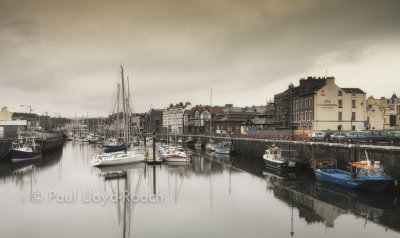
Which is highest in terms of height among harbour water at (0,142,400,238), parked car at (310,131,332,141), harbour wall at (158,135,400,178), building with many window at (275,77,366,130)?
building with many window at (275,77,366,130)

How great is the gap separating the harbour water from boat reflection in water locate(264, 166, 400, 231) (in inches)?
2.8

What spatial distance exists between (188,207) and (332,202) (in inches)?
495

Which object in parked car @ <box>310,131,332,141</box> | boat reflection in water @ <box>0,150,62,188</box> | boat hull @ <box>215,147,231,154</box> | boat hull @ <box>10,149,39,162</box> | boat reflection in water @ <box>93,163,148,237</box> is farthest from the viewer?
boat hull @ <box>215,147,231,154</box>

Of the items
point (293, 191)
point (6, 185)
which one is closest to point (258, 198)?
point (293, 191)

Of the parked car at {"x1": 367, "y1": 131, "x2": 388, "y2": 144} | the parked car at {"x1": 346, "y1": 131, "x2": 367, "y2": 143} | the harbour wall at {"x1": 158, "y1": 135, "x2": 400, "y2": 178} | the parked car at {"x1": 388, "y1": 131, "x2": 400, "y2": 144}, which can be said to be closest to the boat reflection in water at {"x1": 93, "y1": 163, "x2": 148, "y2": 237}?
the harbour wall at {"x1": 158, "y1": 135, "x2": 400, "y2": 178}

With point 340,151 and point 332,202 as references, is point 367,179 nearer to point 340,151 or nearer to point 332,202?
point 332,202

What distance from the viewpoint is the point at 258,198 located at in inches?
1105

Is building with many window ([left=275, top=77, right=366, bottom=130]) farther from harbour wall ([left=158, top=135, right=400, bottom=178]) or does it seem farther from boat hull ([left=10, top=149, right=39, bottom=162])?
boat hull ([left=10, top=149, right=39, bottom=162])

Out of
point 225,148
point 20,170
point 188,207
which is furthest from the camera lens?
point 225,148

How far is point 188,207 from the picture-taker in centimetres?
2544

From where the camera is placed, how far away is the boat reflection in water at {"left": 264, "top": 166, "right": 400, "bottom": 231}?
22109mm

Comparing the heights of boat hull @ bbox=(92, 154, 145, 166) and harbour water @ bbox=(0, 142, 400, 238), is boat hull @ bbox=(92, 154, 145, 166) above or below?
above

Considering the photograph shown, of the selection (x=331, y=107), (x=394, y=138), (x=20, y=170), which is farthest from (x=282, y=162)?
(x=20, y=170)

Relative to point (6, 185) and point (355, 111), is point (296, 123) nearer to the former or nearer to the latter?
point (355, 111)
